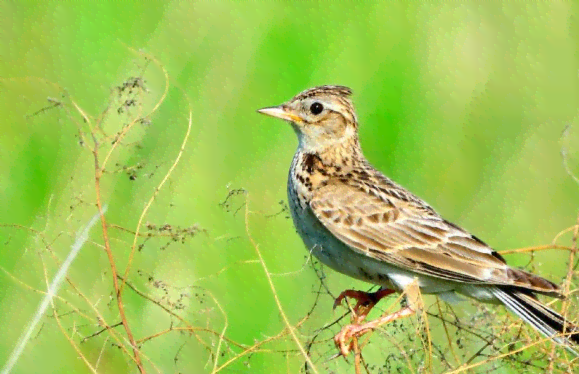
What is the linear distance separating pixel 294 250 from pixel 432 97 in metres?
2.60

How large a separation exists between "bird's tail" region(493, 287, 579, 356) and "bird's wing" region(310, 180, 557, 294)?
13 cm

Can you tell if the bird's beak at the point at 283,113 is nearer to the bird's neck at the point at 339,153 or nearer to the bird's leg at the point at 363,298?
the bird's neck at the point at 339,153

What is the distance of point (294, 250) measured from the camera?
412 inches

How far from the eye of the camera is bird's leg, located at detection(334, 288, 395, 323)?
7.63 metres

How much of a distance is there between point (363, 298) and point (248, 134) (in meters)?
3.94

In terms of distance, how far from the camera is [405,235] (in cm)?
801

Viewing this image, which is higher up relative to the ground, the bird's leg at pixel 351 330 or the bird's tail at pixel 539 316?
the bird's tail at pixel 539 316

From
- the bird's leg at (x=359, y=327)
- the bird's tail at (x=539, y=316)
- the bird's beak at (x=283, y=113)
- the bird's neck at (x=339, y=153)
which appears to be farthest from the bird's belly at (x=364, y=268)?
the bird's beak at (x=283, y=113)

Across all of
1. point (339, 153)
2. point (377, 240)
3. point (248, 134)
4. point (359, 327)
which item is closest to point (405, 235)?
point (377, 240)

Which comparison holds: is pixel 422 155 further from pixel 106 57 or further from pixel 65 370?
pixel 65 370

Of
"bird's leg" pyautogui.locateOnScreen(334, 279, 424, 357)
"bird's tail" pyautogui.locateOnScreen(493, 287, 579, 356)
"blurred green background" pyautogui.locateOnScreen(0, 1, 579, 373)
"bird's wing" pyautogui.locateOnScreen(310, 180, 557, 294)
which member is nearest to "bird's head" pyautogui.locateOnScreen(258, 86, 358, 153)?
"bird's wing" pyautogui.locateOnScreen(310, 180, 557, 294)

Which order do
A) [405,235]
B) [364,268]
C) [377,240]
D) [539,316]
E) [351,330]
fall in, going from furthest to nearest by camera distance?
[405,235] < [377,240] < [364,268] < [539,316] < [351,330]

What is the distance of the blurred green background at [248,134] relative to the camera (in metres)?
9.63

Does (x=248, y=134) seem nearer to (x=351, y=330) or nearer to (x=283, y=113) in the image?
(x=283, y=113)
